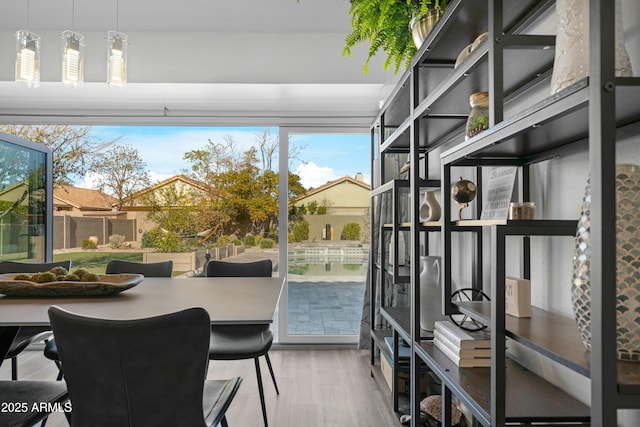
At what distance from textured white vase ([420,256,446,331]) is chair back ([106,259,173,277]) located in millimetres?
1800

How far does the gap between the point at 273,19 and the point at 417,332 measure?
248 cm

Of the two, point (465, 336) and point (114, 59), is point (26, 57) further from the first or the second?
point (465, 336)

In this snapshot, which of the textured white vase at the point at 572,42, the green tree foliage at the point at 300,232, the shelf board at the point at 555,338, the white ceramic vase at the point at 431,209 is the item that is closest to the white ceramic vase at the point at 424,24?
the textured white vase at the point at 572,42

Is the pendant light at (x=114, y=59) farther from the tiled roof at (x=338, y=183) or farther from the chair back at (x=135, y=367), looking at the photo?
the tiled roof at (x=338, y=183)

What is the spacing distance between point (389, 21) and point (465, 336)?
1.40 meters

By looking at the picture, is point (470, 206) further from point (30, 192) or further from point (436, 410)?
point (30, 192)

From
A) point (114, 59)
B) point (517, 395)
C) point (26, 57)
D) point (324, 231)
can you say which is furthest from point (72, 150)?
point (517, 395)

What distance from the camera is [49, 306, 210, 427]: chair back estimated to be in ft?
3.90

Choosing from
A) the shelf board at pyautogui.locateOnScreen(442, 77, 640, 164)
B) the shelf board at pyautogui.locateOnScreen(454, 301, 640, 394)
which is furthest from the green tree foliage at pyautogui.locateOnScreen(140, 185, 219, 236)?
the shelf board at pyautogui.locateOnScreen(454, 301, 640, 394)

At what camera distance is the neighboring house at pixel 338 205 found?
13.6 ft

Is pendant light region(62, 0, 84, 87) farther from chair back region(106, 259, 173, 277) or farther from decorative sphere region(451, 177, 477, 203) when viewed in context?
decorative sphere region(451, 177, 477, 203)

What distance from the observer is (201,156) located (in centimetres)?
420

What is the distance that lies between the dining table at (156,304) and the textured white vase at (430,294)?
2.54ft

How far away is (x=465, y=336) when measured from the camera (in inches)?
67.1
